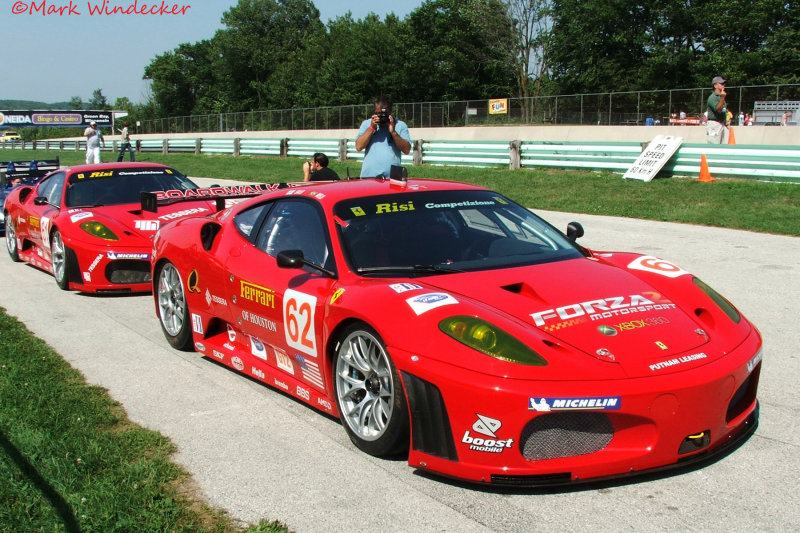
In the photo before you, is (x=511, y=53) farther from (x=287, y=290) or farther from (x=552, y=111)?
(x=287, y=290)

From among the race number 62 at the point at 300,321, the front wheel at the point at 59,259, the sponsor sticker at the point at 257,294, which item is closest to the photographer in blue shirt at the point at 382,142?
the front wheel at the point at 59,259

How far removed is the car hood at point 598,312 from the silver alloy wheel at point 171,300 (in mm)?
2750

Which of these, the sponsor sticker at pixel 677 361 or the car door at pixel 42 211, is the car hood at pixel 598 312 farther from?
the car door at pixel 42 211

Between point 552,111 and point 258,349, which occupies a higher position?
point 552,111

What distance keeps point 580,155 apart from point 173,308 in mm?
14444

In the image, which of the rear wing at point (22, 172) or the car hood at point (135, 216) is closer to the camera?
the car hood at point (135, 216)

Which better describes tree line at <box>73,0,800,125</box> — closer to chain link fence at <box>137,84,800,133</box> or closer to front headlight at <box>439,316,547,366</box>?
chain link fence at <box>137,84,800,133</box>

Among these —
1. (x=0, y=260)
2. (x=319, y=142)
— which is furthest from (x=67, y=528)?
(x=319, y=142)

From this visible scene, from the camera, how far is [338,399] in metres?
4.28

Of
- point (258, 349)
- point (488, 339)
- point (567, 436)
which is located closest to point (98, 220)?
point (258, 349)

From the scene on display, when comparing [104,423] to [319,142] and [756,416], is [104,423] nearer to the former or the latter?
[756,416]

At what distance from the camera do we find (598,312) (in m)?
3.89

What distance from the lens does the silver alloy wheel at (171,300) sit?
625 cm

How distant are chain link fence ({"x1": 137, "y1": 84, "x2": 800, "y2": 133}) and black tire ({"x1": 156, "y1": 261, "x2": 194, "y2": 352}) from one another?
92.7ft
